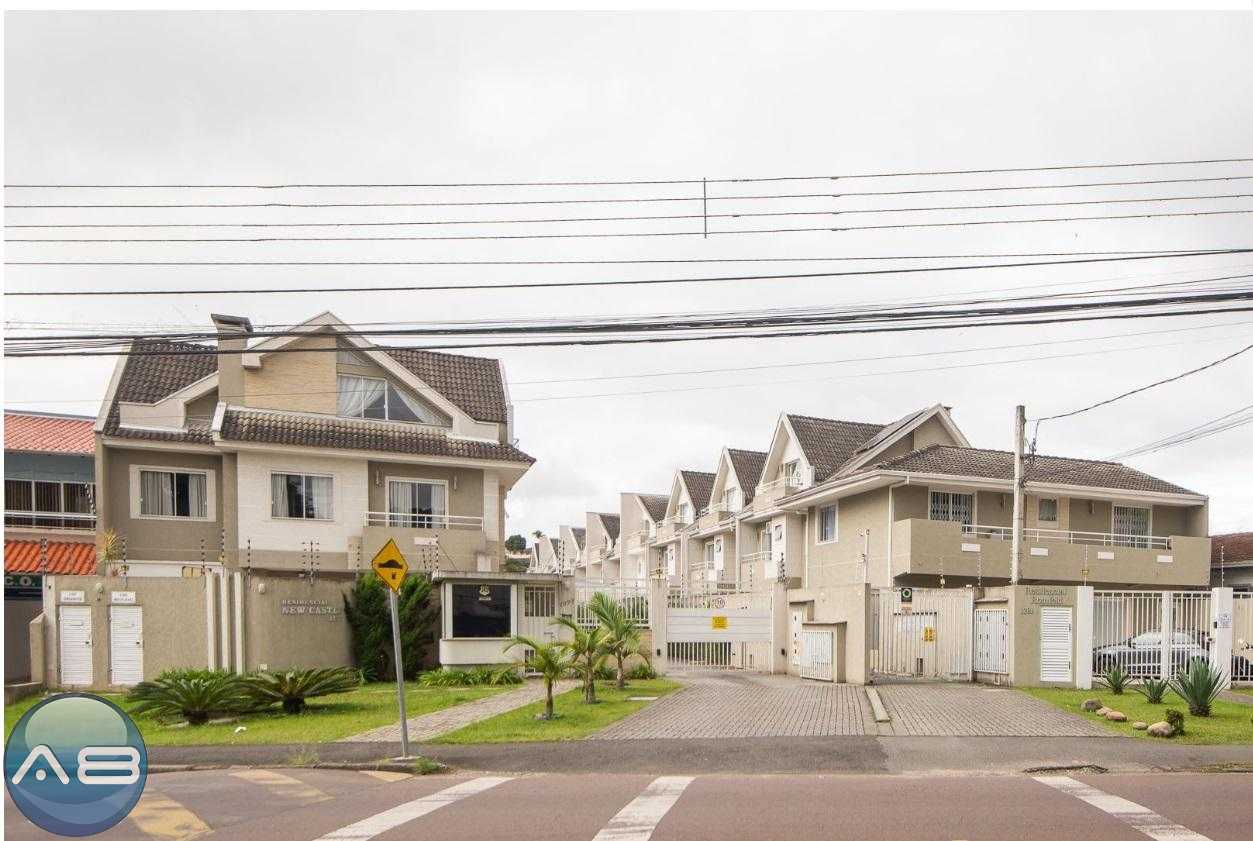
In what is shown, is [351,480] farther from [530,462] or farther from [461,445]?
[530,462]

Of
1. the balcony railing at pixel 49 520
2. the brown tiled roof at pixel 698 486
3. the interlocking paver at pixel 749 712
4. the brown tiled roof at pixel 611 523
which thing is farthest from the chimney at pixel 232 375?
the brown tiled roof at pixel 611 523

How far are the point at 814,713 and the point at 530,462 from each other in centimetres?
1323

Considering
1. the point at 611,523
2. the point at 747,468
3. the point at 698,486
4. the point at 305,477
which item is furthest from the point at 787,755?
the point at 611,523

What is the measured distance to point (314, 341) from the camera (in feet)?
92.0

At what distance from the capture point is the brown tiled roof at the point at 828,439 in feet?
118

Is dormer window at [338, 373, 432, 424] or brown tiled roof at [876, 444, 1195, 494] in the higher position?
dormer window at [338, 373, 432, 424]

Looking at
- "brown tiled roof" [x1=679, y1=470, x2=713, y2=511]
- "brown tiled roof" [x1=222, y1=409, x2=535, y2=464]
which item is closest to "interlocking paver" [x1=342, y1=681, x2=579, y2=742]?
"brown tiled roof" [x1=222, y1=409, x2=535, y2=464]

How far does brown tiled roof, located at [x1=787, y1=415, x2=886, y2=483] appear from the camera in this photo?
118 ft

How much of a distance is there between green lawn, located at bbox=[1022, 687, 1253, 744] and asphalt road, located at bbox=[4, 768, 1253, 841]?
2783 millimetres

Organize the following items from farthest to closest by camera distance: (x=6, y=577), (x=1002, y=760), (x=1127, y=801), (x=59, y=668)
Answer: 1. (x=6, y=577)
2. (x=59, y=668)
3. (x=1002, y=760)
4. (x=1127, y=801)

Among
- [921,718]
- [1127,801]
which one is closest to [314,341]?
[921,718]

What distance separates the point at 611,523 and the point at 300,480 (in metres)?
42.7

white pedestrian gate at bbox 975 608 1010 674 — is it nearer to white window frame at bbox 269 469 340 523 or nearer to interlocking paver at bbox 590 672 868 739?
interlocking paver at bbox 590 672 868 739

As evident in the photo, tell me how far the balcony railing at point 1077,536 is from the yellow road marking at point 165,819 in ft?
79.3
